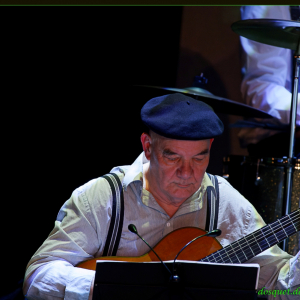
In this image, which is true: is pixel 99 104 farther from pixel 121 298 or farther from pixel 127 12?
pixel 121 298

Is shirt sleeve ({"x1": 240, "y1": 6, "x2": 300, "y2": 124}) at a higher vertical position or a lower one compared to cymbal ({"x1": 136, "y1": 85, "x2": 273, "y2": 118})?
higher

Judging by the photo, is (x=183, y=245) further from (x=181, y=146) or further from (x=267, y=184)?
(x=267, y=184)

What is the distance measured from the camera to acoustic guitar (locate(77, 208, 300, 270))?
5.96 feet

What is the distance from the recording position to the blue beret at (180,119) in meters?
1.77

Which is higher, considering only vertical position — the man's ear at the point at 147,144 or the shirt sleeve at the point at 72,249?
the man's ear at the point at 147,144

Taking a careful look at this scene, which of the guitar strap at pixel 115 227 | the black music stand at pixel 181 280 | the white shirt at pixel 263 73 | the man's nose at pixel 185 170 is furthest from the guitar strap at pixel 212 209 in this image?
the white shirt at pixel 263 73

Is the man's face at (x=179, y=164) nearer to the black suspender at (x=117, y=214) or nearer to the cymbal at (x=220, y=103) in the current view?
the black suspender at (x=117, y=214)

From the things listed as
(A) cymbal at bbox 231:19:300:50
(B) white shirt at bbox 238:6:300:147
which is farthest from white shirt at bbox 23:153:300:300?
(B) white shirt at bbox 238:6:300:147

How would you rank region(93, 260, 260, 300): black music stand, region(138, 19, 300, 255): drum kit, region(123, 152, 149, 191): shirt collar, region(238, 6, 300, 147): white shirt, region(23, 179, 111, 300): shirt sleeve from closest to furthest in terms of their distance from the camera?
1. region(93, 260, 260, 300): black music stand
2. region(23, 179, 111, 300): shirt sleeve
3. region(123, 152, 149, 191): shirt collar
4. region(138, 19, 300, 255): drum kit
5. region(238, 6, 300, 147): white shirt

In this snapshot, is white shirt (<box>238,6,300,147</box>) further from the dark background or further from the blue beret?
the blue beret

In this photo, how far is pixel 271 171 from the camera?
8.48 feet

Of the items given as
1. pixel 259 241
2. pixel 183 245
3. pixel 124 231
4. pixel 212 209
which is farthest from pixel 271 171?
pixel 124 231

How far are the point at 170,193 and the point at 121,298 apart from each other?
0.62 meters

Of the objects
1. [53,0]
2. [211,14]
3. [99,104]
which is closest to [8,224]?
[99,104]
